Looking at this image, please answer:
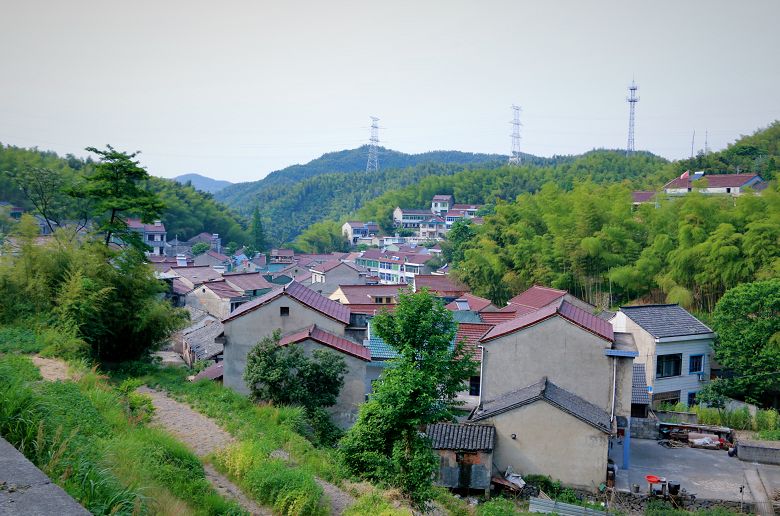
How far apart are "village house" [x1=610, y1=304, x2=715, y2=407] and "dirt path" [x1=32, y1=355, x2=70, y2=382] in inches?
518

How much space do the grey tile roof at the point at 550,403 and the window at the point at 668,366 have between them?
204 inches

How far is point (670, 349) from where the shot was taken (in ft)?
51.9

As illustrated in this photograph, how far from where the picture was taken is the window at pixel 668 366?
Answer: 15.8 m

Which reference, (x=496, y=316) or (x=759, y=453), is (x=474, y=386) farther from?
(x=759, y=453)

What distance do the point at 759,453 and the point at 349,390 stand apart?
8.27 meters

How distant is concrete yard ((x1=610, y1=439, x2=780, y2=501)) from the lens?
35.3 ft

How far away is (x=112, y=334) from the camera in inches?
442

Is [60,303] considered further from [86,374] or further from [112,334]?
[86,374]

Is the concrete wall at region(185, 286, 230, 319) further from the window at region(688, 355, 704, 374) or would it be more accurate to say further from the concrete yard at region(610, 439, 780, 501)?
the concrete yard at region(610, 439, 780, 501)

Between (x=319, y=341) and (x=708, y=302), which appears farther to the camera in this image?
(x=708, y=302)

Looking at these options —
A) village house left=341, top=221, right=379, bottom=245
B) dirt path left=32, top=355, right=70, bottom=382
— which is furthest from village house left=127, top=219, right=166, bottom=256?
dirt path left=32, top=355, right=70, bottom=382

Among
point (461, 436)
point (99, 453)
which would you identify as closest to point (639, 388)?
point (461, 436)

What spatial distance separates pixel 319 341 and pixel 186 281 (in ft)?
65.3

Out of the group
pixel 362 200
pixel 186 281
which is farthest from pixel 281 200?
pixel 186 281
